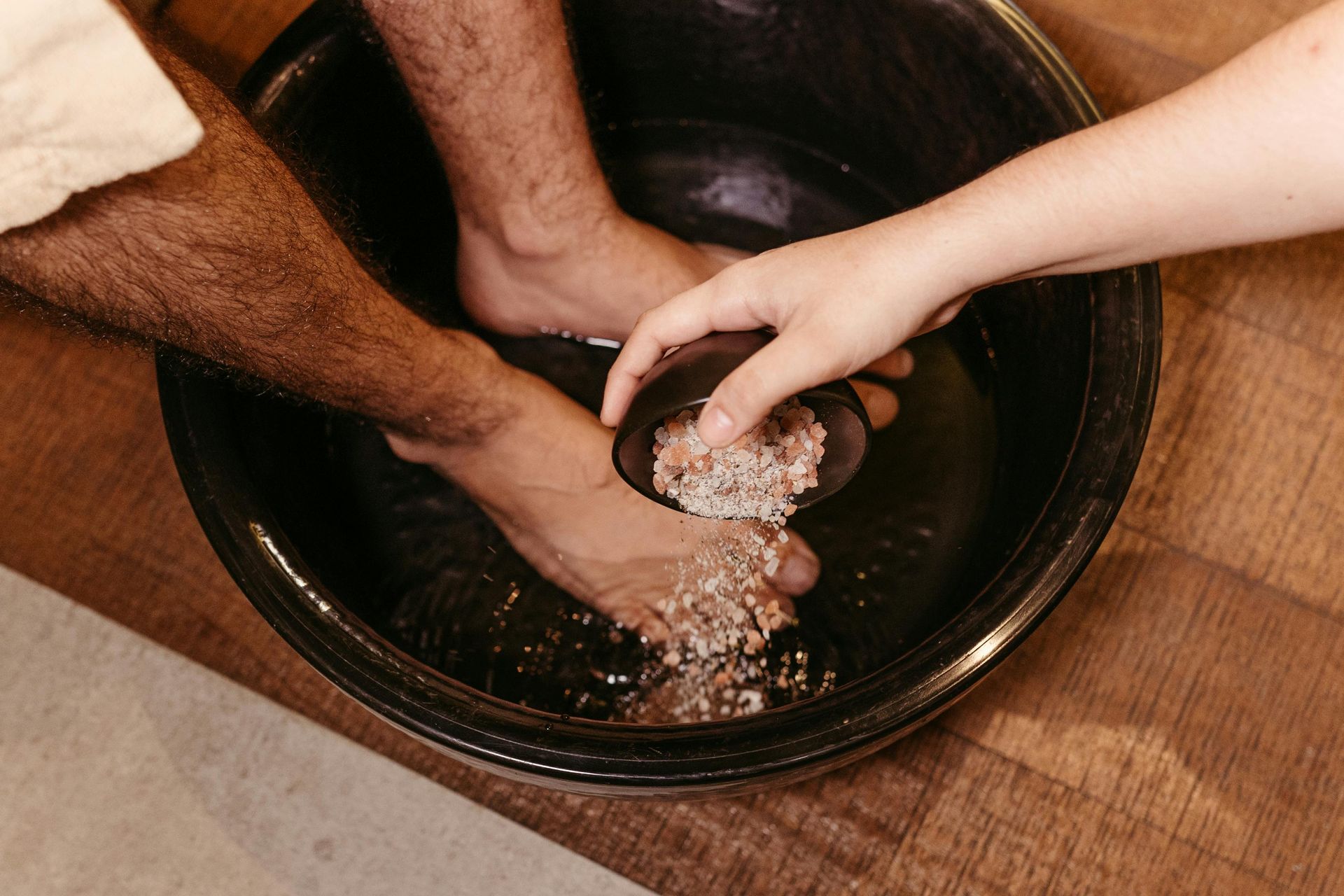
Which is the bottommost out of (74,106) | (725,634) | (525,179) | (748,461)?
(725,634)

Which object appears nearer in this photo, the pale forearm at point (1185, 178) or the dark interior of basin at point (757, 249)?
the pale forearm at point (1185, 178)

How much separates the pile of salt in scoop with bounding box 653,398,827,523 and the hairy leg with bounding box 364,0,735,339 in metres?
0.26

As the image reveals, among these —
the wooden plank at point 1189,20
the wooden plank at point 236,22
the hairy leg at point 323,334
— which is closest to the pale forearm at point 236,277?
the hairy leg at point 323,334

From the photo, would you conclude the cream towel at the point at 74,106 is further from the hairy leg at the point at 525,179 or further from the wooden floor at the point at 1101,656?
the wooden floor at the point at 1101,656

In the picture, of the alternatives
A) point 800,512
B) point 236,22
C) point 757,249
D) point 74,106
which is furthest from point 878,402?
point 236,22

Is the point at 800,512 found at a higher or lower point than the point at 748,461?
lower

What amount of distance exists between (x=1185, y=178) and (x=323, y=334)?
1.67 feet

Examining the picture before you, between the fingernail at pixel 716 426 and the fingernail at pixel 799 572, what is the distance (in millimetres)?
286

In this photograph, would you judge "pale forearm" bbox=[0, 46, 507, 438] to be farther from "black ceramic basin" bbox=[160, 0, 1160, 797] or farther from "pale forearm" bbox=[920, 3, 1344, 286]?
"pale forearm" bbox=[920, 3, 1344, 286]

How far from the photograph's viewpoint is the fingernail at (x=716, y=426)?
52 cm

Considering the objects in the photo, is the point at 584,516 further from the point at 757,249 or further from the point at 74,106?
the point at 74,106

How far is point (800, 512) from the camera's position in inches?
→ 33.2

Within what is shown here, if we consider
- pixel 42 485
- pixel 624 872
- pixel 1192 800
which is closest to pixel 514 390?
pixel 624 872

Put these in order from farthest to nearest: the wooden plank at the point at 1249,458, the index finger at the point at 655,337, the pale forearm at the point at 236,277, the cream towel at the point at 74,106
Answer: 1. the wooden plank at the point at 1249,458
2. the index finger at the point at 655,337
3. the pale forearm at the point at 236,277
4. the cream towel at the point at 74,106
